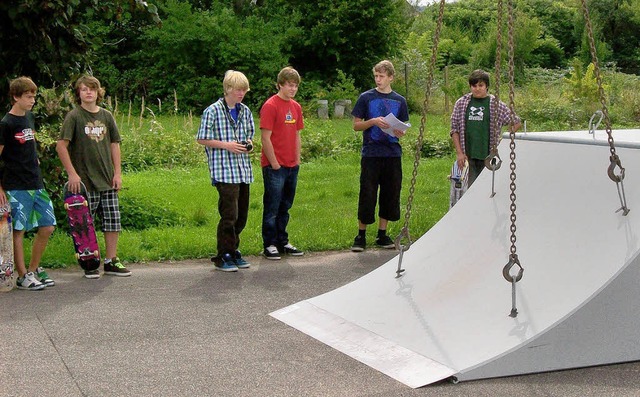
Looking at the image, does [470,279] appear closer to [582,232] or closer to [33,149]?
[582,232]

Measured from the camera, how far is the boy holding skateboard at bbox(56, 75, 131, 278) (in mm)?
7965

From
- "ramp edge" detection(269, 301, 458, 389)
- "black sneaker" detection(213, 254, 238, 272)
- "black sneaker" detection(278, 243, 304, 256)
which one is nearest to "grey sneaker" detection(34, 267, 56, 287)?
"black sneaker" detection(213, 254, 238, 272)

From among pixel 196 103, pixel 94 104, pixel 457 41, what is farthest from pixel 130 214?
pixel 457 41

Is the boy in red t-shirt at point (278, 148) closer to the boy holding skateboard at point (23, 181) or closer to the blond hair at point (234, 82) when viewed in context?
the blond hair at point (234, 82)

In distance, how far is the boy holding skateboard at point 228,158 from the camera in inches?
333

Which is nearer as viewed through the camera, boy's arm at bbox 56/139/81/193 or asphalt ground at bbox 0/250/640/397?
asphalt ground at bbox 0/250/640/397

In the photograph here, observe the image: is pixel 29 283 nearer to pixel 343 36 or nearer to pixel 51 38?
pixel 51 38

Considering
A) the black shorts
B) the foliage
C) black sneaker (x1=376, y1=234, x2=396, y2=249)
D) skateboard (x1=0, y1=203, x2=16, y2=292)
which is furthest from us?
the foliage

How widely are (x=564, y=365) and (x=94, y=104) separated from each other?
4.69 metres

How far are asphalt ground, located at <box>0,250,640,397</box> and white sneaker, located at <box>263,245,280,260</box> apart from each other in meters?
0.89

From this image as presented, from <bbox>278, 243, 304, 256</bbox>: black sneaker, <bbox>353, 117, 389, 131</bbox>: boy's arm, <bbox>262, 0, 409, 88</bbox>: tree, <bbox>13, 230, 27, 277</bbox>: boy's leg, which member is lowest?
<bbox>278, 243, 304, 256</bbox>: black sneaker

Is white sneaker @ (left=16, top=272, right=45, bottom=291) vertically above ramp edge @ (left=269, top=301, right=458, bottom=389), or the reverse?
white sneaker @ (left=16, top=272, right=45, bottom=291)

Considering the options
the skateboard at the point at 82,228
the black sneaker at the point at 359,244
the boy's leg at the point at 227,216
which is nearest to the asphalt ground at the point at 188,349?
the skateboard at the point at 82,228

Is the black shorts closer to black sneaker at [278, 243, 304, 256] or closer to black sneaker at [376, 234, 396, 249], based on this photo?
black sneaker at [376, 234, 396, 249]
